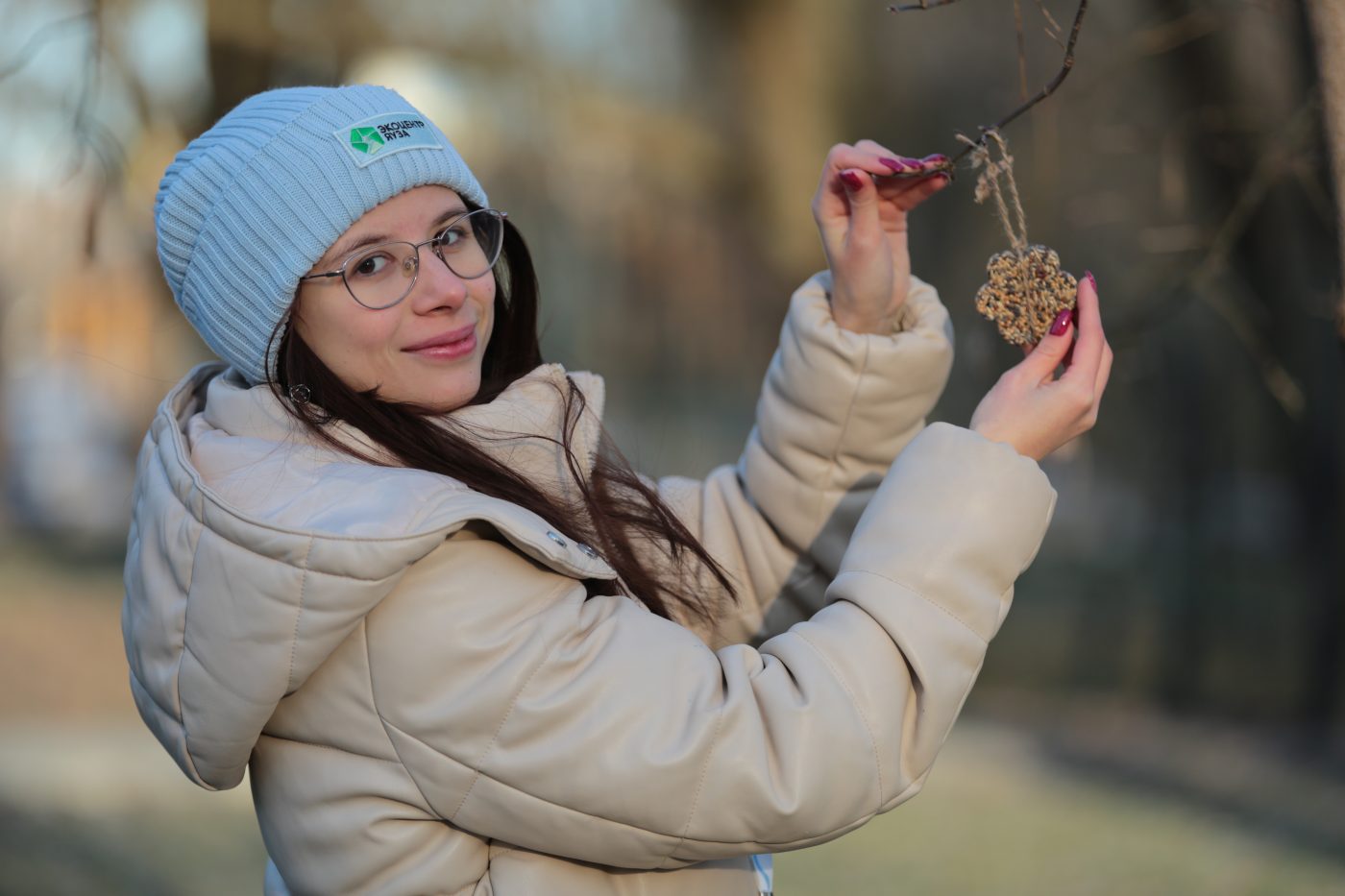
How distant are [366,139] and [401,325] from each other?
0.75ft

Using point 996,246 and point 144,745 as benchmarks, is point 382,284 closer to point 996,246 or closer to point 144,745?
point 144,745

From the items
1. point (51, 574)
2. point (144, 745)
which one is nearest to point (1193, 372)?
point (144, 745)

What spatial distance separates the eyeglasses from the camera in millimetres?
1680

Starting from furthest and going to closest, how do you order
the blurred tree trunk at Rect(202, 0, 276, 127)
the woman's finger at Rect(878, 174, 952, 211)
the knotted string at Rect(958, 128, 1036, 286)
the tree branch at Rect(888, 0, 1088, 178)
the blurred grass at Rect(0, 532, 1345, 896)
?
the blurred tree trunk at Rect(202, 0, 276, 127), the blurred grass at Rect(0, 532, 1345, 896), the woman's finger at Rect(878, 174, 952, 211), the knotted string at Rect(958, 128, 1036, 286), the tree branch at Rect(888, 0, 1088, 178)

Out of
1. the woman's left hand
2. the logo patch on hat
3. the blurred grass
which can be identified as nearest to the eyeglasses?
the logo patch on hat

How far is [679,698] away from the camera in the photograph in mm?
1451

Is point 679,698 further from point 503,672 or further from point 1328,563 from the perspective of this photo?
point 1328,563

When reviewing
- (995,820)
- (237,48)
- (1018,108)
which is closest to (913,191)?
(1018,108)

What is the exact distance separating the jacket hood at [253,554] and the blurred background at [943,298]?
182 cm

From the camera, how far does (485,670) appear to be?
143 cm

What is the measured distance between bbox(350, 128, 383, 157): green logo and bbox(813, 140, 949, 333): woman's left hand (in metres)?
0.61

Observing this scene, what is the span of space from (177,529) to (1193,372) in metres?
5.26

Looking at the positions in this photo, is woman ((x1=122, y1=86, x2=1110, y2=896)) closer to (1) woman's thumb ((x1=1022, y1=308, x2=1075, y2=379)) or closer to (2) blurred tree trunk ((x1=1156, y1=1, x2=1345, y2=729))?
(1) woman's thumb ((x1=1022, y1=308, x2=1075, y2=379))

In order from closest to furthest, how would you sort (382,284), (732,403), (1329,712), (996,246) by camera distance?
1. (382,284)
2. (1329,712)
3. (996,246)
4. (732,403)
